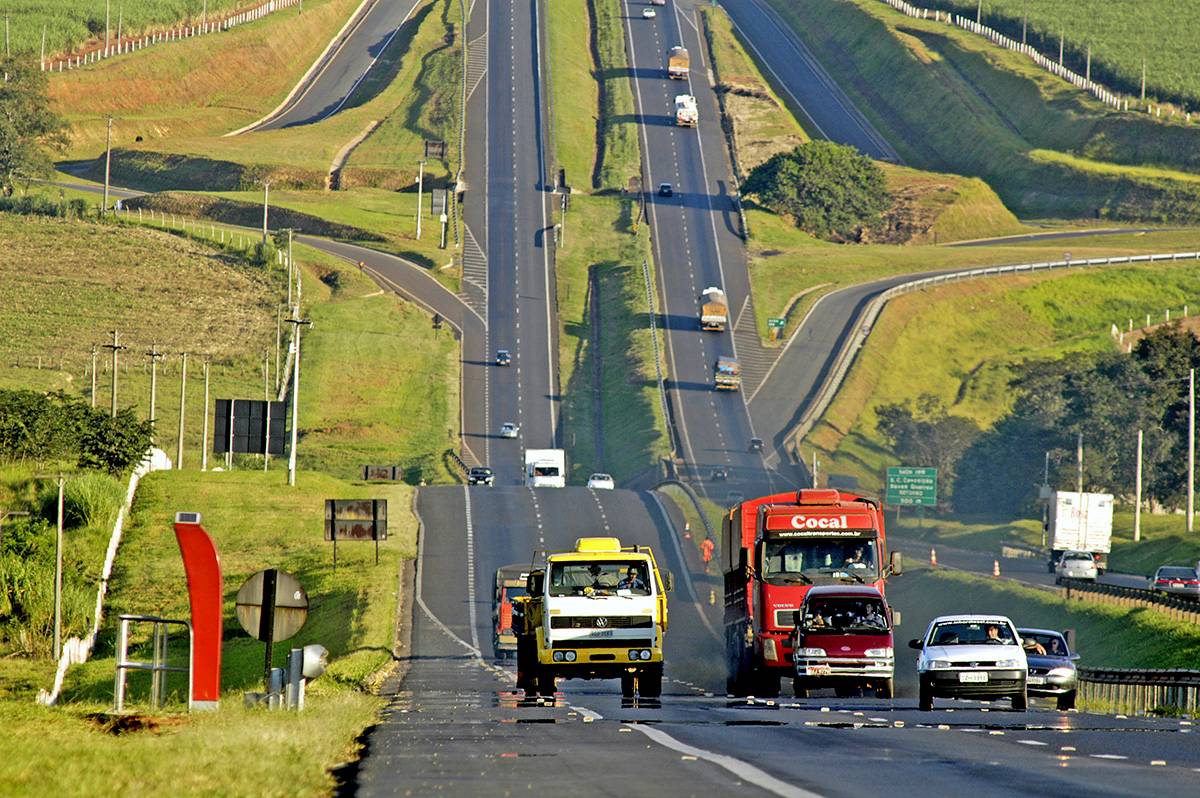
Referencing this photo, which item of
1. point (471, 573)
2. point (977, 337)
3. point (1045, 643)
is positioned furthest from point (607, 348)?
point (1045, 643)

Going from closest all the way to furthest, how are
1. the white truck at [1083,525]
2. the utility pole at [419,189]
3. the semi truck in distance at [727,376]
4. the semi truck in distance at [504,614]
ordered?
the semi truck in distance at [504,614] → the white truck at [1083,525] → the semi truck in distance at [727,376] → the utility pole at [419,189]

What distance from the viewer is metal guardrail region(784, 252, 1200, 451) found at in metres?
127

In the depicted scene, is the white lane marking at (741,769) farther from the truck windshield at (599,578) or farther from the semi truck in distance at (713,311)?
the semi truck in distance at (713,311)

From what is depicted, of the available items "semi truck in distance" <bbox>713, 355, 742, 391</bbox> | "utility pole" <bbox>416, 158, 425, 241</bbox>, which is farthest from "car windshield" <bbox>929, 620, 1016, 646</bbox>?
"utility pole" <bbox>416, 158, 425, 241</bbox>

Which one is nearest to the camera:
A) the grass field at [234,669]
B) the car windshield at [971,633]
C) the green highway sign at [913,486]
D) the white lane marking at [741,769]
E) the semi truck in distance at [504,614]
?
the white lane marking at [741,769]

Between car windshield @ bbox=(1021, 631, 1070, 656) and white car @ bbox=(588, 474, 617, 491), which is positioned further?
white car @ bbox=(588, 474, 617, 491)

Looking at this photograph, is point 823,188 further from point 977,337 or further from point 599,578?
point 599,578

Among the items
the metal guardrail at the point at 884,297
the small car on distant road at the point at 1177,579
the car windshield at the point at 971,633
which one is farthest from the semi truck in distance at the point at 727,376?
the car windshield at the point at 971,633

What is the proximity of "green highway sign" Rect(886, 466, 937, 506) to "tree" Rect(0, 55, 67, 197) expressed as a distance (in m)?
109

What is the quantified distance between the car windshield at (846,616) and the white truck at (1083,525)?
52.9 metres

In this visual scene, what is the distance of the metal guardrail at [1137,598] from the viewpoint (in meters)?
57.6

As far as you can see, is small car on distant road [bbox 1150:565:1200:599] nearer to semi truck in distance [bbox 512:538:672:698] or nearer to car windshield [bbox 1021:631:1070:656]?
car windshield [bbox 1021:631:1070:656]

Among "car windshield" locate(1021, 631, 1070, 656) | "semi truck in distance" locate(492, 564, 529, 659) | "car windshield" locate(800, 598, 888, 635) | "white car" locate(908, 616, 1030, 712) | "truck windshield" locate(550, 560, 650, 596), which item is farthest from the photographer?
"semi truck in distance" locate(492, 564, 529, 659)

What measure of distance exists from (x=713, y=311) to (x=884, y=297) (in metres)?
14.9
